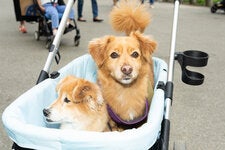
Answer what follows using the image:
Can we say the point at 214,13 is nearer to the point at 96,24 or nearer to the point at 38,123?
the point at 96,24

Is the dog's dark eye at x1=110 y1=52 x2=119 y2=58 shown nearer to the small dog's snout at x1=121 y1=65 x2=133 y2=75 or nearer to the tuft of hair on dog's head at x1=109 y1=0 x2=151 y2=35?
the small dog's snout at x1=121 y1=65 x2=133 y2=75

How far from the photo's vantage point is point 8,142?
323cm

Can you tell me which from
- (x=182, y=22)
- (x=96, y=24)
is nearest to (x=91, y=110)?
(x=96, y=24)

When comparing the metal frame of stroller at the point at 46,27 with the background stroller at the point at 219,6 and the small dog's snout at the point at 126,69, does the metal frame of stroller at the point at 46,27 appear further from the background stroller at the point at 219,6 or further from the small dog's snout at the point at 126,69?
the background stroller at the point at 219,6

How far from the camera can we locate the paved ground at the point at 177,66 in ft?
11.8

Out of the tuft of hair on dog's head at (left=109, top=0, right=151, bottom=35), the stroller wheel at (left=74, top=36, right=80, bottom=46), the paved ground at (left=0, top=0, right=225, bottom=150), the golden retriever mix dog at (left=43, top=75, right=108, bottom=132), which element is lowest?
the paved ground at (left=0, top=0, right=225, bottom=150)

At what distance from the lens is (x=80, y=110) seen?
2.00 meters

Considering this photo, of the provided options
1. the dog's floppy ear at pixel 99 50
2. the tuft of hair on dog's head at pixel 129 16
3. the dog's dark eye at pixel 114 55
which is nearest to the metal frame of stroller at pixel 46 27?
the tuft of hair on dog's head at pixel 129 16

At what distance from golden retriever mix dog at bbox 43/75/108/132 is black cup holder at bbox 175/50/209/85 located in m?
0.70

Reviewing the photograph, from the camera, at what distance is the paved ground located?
3.60 m

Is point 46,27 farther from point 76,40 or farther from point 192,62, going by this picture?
point 192,62

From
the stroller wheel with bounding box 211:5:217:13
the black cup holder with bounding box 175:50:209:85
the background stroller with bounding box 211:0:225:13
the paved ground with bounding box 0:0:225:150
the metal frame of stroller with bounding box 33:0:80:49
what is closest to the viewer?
the black cup holder with bounding box 175:50:209:85

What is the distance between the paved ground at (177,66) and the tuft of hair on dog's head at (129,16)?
1153 millimetres

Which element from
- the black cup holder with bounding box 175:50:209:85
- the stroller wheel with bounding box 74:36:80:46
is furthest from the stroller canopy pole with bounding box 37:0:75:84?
the stroller wheel with bounding box 74:36:80:46
